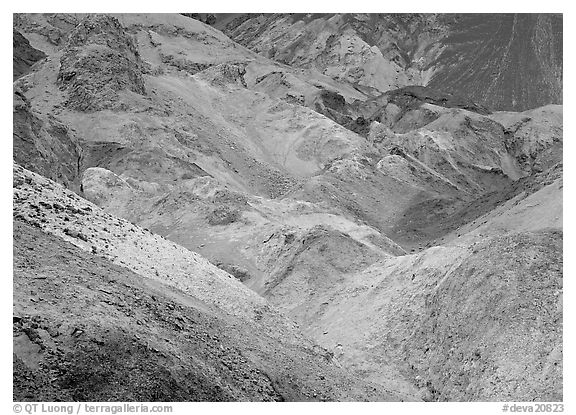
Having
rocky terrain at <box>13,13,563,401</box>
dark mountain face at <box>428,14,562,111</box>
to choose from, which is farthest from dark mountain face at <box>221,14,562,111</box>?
rocky terrain at <box>13,13,563,401</box>

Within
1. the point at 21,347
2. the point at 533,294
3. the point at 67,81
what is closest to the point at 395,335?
the point at 533,294

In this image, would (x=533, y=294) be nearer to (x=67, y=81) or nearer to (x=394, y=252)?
(x=394, y=252)

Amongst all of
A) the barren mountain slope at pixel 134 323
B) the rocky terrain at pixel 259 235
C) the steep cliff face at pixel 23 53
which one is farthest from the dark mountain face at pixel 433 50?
the barren mountain slope at pixel 134 323

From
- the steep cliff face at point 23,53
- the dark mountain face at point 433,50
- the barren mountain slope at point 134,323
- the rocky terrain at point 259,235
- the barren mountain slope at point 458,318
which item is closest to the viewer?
the barren mountain slope at point 134,323

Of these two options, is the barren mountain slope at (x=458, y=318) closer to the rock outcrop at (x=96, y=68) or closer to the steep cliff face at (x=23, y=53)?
the rock outcrop at (x=96, y=68)

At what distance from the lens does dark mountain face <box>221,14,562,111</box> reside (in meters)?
117

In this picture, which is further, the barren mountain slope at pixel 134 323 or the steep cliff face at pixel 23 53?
the steep cliff face at pixel 23 53

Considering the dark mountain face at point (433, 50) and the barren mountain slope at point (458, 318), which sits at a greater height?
the barren mountain slope at point (458, 318)

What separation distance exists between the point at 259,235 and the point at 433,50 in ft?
354

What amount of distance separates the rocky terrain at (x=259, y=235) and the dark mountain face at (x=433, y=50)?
3572 cm

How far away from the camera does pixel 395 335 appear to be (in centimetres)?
2175

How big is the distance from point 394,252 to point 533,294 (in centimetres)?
1397

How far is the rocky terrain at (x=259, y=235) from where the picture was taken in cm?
1327

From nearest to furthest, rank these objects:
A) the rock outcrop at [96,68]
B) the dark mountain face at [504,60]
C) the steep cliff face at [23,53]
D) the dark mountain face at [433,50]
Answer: the rock outcrop at [96,68] < the steep cliff face at [23,53] < the dark mountain face at [504,60] < the dark mountain face at [433,50]
